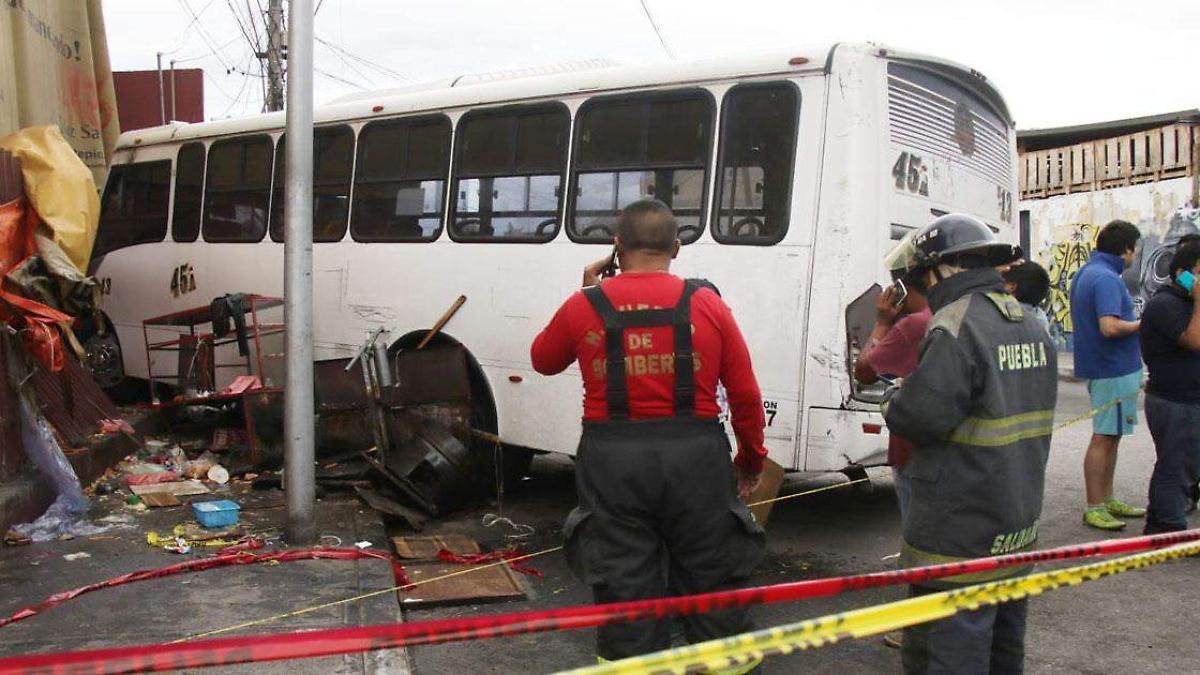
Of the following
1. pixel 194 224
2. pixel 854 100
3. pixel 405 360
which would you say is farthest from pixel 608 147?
pixel 194 224

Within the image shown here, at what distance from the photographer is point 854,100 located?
19.2 ft

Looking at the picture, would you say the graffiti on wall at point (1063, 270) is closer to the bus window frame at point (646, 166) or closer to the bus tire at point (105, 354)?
the bus window frame at point (646, 166)

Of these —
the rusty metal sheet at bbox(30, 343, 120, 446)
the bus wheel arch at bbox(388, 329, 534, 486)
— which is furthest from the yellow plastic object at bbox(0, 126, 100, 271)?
the bus wheel arch at bbox(388, 329, 534, 486)

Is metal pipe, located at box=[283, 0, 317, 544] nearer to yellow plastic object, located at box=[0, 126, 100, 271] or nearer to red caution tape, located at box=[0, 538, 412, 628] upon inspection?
red caution tape, located at box=[0, 538, 412, 628]

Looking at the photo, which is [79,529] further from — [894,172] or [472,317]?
[894,172]

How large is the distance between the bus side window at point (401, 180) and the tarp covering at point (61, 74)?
242 centimetres

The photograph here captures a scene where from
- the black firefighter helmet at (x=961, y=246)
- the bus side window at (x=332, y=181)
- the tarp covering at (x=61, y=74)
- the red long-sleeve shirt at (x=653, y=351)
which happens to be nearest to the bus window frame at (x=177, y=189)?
the tarp covering at (x=61, y=74)

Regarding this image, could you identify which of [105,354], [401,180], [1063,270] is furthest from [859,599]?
[1063,270]

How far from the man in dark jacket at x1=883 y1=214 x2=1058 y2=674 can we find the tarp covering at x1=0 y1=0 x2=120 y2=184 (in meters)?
6.40

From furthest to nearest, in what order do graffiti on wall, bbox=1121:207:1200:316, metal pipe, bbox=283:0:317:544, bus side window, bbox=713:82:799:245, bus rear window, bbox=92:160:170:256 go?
graffiti on wall, bbox=1121:207:1200:316 → bus rear window, bbox=92:160:170:256 → bus side window, bbox=713:82:799:245 → metal pipe, bbox=283:0:317:544

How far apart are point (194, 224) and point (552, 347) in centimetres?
743

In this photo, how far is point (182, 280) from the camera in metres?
9.98

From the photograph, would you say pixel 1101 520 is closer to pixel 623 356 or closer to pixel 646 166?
pixel 646 166

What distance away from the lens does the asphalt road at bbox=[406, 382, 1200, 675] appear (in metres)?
4.54
